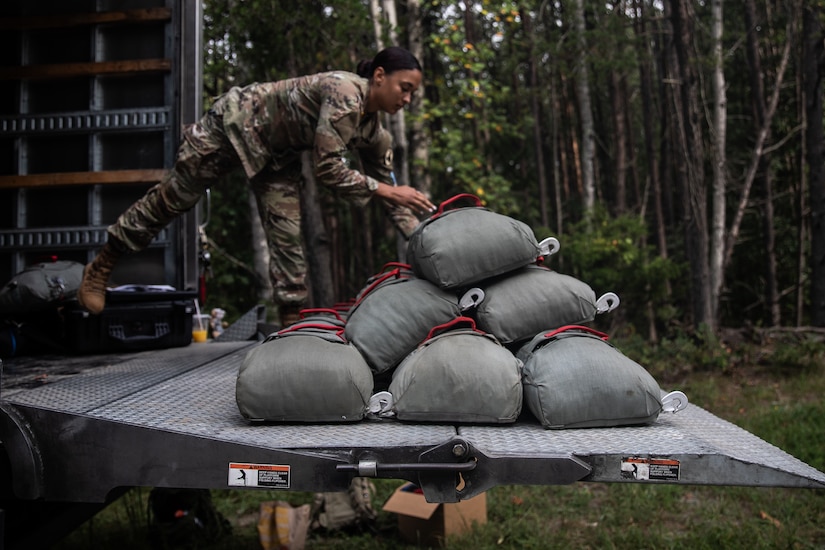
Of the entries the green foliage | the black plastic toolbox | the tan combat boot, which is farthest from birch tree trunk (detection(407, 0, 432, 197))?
the tan combat boot

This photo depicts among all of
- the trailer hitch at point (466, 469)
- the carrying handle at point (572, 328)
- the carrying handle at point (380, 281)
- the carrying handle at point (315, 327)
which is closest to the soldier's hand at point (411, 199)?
the carrying handle at point (380, 281)

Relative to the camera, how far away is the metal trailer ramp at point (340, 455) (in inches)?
62.1

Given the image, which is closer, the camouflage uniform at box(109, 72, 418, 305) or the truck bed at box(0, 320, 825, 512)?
the truck bed at box(0, 320, 825, 512)

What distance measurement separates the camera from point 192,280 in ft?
13.1

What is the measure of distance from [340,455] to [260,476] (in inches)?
7.1

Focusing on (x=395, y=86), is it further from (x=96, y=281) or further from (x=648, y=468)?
(x=648, y=468)

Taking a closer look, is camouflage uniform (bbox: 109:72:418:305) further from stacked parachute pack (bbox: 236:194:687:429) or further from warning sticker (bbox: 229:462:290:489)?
warning sticker (bbox: 229:462:290:489)

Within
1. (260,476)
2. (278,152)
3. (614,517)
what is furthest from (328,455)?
(614,517)

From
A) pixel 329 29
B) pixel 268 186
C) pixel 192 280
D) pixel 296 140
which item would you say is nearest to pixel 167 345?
pixel 192 280

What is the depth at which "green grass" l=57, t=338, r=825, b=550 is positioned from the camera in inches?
140

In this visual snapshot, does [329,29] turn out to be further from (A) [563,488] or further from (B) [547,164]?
(B) [547,164]

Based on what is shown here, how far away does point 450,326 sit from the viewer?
87.4 inches

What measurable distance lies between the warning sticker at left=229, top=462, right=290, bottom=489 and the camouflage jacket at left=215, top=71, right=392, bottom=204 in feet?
5.86

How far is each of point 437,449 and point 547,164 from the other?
17.3m
